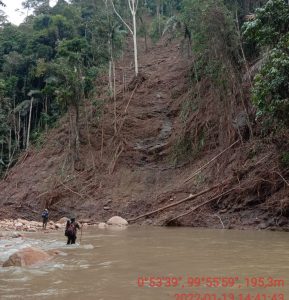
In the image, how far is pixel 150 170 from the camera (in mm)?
23750

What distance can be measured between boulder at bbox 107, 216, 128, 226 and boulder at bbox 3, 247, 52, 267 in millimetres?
10016

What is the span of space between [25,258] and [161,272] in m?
2.97

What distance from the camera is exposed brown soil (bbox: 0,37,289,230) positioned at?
635 inches

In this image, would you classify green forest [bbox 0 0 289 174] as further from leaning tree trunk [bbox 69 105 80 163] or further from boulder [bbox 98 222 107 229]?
boulder [bbox 98 222 107 229]

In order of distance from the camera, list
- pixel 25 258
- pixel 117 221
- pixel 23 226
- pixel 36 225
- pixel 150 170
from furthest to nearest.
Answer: pixel 150 170
pixel 36 225
pixel 23 226
pixel 117 221
pixel 25 258

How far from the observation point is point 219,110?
2138cm

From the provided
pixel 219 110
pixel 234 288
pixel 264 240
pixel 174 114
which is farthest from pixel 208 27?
pixel 234 288

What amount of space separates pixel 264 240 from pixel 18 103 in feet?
102

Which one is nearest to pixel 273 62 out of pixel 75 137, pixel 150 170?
pixel 150 170
